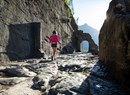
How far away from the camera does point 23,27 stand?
9.97 m

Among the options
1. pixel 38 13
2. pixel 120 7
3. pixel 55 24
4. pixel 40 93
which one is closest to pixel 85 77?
pixel 40 93

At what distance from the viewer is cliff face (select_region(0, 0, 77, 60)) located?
8.26 meters

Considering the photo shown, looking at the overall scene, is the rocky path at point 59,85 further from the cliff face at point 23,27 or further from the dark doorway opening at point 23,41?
the dark doorway opening at point 23,41

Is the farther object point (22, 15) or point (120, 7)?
point (22, 15)

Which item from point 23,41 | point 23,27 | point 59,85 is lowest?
point 59,85

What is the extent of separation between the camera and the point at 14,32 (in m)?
9.02

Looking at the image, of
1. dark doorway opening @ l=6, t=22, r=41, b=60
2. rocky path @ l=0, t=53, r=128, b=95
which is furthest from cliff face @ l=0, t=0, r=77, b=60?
rocky path @ l=0, t=53, r=128, b=95

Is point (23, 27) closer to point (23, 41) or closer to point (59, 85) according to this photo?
point (23, 41)

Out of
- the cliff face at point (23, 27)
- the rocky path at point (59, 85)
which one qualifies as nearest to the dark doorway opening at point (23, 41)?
the cliff face at point (23, 27)

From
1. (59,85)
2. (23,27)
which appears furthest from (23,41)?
(59,85)

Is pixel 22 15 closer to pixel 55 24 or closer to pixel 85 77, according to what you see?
pixel 85 77

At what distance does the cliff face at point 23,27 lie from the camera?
8258mm

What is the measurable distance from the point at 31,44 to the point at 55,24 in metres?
6.03

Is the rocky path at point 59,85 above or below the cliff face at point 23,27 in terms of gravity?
below
